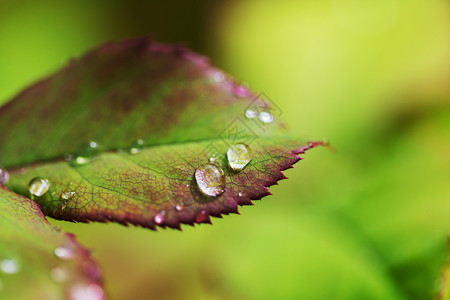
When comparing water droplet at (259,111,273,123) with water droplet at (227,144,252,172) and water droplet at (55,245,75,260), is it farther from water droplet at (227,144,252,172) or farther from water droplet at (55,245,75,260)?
water droplet at (55,245,75,260)

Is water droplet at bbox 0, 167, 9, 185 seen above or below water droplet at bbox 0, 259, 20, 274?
below

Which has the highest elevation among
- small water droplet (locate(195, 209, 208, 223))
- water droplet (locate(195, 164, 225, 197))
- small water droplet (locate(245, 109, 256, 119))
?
small water droplet (locate(245, 109, 256, 119))

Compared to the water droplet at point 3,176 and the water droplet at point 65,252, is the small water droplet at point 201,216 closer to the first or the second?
the water droplet at point 65,252

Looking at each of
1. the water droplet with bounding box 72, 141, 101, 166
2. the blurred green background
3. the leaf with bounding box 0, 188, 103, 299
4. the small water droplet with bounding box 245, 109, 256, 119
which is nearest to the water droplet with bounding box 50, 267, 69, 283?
the leaf with bounding box 0, 188, 103, 299

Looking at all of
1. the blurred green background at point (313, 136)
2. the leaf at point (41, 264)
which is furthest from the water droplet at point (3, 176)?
the blurred green background at point (313, 136)

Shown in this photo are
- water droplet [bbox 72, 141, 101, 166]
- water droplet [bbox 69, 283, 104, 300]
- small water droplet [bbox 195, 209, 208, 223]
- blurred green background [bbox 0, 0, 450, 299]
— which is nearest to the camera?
water droplet [bbox 69, 283, 104, 300]

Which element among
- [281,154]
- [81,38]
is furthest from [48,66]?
[281,154]

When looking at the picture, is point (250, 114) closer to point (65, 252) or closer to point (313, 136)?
point (65, 252)

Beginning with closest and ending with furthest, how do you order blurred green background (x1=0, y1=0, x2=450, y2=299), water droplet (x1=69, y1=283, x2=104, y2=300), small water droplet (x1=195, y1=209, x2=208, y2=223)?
water droplet (x1=69, y1=283, x2=104, y2=300), small water droplet (x1=195, y1=209, x2=208, y2=223), blurred green background (x1=0, y1=0, x2=450, y2=299)
